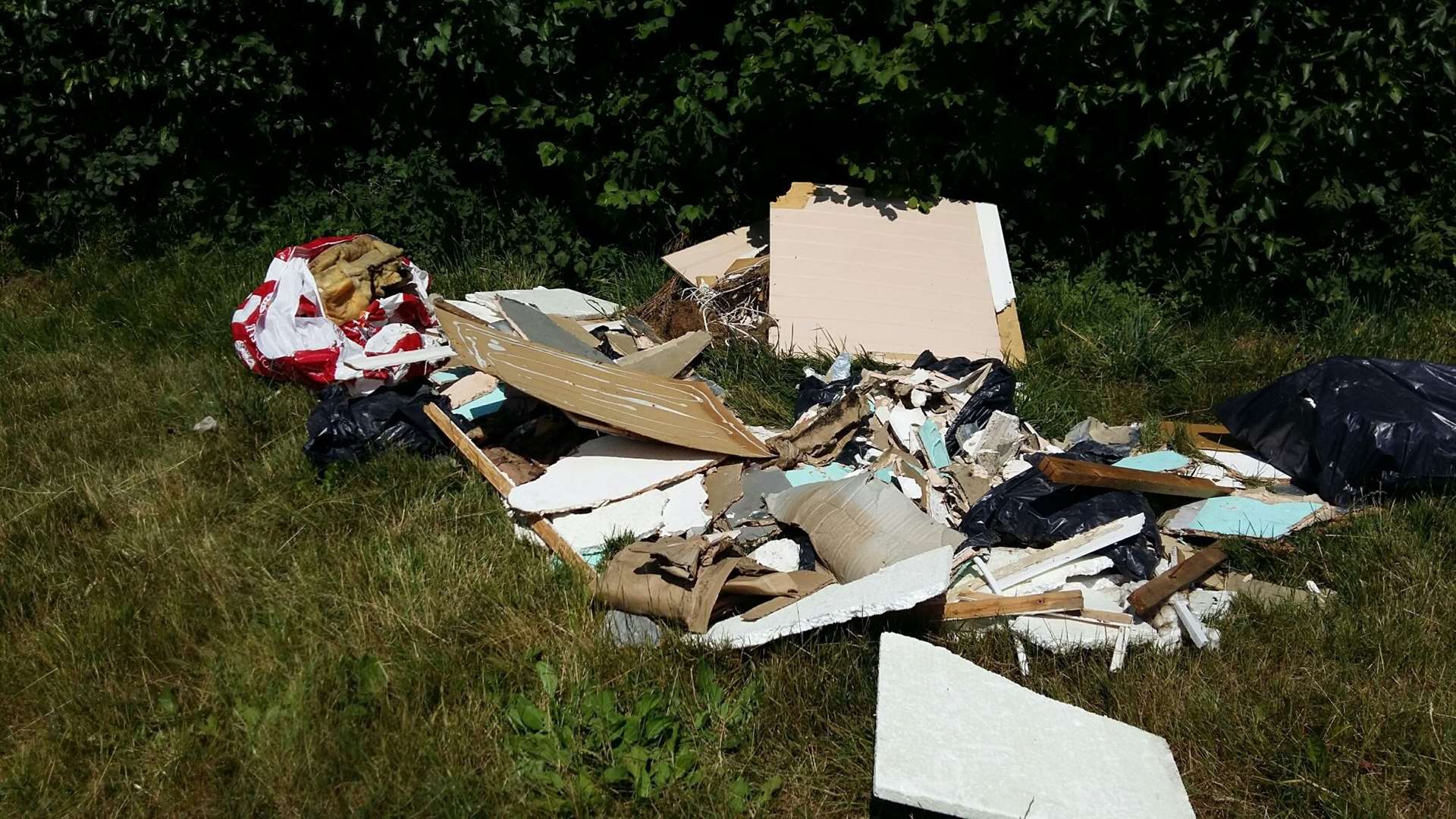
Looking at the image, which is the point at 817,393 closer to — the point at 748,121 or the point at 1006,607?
the point at 1006,607

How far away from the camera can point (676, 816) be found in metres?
2.70

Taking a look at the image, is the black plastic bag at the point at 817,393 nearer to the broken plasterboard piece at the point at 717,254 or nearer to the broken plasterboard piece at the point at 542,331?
the broken plasterboard piece at the point at 542,331

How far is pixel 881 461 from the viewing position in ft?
13.8

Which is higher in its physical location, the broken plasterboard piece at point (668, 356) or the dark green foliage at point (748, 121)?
the dark green foliage at point (748, 121)

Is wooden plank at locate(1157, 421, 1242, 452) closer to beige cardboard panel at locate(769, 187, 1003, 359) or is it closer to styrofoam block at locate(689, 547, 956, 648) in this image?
beige cardboard panel at locate(769, 187, 1003, 359)

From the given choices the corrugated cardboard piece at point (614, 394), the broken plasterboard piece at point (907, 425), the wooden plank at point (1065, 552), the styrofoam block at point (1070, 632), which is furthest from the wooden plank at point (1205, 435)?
the corrugated cardboard piece at point (614, 394)

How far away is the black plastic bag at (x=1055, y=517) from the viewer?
11.9 ft

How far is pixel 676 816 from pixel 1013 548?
1676 mm

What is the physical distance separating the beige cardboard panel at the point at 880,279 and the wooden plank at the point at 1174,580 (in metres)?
1.70

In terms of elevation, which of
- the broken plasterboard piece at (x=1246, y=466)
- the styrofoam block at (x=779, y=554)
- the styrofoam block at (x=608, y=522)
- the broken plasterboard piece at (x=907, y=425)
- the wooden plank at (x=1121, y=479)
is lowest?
the styrofoam block at (x=608, y=522)

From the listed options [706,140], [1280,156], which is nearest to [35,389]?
[706,140]

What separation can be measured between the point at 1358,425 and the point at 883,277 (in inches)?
89.1

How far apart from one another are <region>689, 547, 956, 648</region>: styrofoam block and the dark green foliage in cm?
283

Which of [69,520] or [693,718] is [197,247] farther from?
[693,718]
